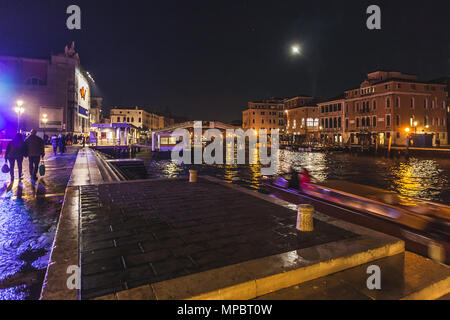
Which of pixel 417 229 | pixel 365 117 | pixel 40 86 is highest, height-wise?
pixel 40 86

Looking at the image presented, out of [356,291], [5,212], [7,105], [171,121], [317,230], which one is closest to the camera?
[356,291]

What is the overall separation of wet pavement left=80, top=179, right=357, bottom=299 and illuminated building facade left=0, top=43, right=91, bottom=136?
47905 millimetres

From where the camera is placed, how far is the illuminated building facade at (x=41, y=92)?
45062mm

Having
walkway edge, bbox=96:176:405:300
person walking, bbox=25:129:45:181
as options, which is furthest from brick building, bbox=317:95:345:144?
walkway edge, bbox=96:176:405:300

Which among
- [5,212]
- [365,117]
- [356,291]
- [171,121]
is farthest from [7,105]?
[171,121]

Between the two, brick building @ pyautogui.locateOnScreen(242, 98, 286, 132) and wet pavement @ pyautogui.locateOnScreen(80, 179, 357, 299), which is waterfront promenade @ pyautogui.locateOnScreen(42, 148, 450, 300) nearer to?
wet pavement @ pyautogui.locateOnScreen(80, 179, 357, 299)

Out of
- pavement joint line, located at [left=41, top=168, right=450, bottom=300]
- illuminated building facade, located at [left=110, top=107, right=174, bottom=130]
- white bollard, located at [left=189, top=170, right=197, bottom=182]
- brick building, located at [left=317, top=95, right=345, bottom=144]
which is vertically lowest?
pavement joint line, located at [left=41, top=168, right=450, bottom=300]

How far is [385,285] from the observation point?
3113mm

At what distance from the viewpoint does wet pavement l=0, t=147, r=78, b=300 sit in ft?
Answer: 10.8

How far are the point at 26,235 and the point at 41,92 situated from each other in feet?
171

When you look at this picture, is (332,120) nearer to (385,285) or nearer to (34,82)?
Result: (34,82)
